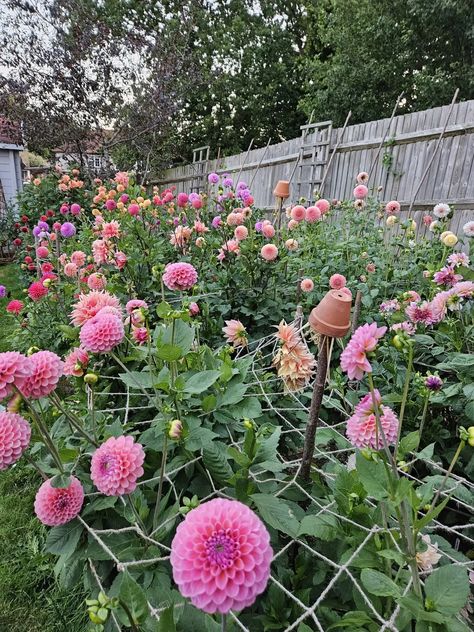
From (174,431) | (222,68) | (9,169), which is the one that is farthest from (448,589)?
(222,68)

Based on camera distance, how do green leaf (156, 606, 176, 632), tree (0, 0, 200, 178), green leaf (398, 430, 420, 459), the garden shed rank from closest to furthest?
1. green leaf (156, 606, 176, 632)
2. green leaf (398, 430, 420, 459)
3. tree (0, 0, 200, 178)
4. the garden shed

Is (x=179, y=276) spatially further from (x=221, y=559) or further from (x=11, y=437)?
Result: (x=221, y=559)

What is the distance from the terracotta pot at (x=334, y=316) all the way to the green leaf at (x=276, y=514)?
1.05ft

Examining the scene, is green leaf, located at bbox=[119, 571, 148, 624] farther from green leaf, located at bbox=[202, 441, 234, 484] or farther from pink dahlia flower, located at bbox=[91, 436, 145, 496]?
green leaf, located at bbox=[202, 441, 234, 484]

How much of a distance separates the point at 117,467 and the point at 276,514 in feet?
0.95

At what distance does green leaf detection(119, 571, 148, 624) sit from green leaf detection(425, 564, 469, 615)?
1.29ft

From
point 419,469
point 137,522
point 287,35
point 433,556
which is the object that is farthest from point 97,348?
point 287,35

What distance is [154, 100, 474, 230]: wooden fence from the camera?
158 inches

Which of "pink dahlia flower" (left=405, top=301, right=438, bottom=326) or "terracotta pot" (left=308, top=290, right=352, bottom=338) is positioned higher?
"terracotta pot" (left=308, top=290, right=352, bottom=338)

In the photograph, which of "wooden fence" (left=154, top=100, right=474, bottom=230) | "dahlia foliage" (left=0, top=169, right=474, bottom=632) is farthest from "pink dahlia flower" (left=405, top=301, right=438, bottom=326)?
"wooden fence" (left=154, top=100, right=474, bottom=230)

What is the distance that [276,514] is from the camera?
75 cm

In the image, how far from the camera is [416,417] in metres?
1.29

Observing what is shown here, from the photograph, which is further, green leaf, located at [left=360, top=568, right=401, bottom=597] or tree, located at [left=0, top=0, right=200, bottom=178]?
tree, located at [left=0, top=0, right=200, bottom=178]

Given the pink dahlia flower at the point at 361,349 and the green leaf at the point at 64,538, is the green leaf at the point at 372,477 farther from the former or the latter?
the green leaf at the point at 64,538
